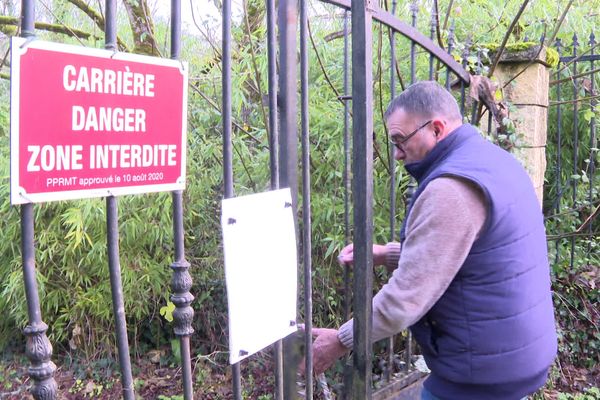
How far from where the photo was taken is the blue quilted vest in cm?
178

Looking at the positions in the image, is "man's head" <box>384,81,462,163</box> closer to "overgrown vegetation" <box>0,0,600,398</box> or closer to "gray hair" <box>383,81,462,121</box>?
"gray hair" <box>383,81,462,121</box>

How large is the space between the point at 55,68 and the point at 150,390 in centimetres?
343

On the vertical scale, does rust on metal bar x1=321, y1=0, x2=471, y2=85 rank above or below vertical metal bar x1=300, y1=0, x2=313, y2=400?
above

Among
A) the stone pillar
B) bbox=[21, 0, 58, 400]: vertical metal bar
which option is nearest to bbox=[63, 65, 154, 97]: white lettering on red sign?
bbox=[21, 0, 58, 400]: vertical metal bar

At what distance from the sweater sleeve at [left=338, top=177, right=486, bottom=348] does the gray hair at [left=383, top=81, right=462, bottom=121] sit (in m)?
0.32

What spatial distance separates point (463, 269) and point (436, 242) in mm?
168

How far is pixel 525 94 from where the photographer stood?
11.2 ft

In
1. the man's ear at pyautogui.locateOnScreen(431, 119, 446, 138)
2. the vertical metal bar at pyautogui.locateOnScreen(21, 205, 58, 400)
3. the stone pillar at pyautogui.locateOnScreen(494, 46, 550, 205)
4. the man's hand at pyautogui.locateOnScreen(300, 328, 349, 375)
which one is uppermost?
the stone pillar at pyautogui.locateOnScreen(494, 46, 550, 205)

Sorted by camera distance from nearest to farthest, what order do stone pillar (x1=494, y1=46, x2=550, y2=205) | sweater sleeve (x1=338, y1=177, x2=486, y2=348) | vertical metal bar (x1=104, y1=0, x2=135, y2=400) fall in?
vertical metal bar (x1=104, y1=0, x2=135, y2=400) < sweater sleeve (x1=338, y1=177, x2=486, y2=348) < stone pillar (x1=494, y1=46, x2=550, y2=205)

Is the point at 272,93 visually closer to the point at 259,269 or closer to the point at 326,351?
the point at 259,269

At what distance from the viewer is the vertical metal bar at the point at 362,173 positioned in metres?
1.85

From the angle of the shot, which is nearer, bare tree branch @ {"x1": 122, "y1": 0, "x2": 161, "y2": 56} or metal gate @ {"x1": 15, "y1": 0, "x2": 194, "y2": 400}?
metal gate @ {"x1": 15, "y1": 0, "x2": 194, "y2": 400}

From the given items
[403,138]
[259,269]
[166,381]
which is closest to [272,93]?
[259,269]

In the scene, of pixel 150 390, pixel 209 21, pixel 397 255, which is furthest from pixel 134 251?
pixel 397 255
